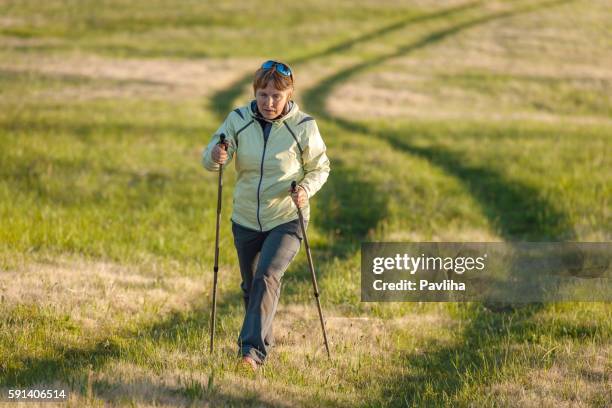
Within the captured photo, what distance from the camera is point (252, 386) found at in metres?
6.18

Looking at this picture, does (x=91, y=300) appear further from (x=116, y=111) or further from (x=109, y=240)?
(x=116, y=111)

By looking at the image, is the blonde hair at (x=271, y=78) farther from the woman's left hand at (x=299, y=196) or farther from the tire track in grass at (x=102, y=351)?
the tire track in grass at (x=102, y=351)

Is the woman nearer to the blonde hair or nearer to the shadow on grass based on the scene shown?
the blonde hair

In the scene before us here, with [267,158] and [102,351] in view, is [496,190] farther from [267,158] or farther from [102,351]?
[102,351]

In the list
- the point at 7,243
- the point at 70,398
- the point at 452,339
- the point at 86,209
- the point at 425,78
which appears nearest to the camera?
the point at 70,398

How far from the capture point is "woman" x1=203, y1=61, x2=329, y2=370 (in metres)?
6.59

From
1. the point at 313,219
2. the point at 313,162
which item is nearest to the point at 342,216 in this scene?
the point at 313,219

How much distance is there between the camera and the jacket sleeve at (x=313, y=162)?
6.78 metres

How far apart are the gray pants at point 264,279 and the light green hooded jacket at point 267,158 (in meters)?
0.09

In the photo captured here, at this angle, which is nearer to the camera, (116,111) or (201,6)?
(116,111)

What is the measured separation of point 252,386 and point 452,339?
2.62m

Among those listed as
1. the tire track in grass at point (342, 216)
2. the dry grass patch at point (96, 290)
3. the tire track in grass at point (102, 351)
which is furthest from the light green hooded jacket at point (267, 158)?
the tire track in grass at point (342, 216)

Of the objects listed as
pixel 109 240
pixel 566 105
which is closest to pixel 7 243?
pixel 109 240

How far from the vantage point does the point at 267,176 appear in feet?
22.2
